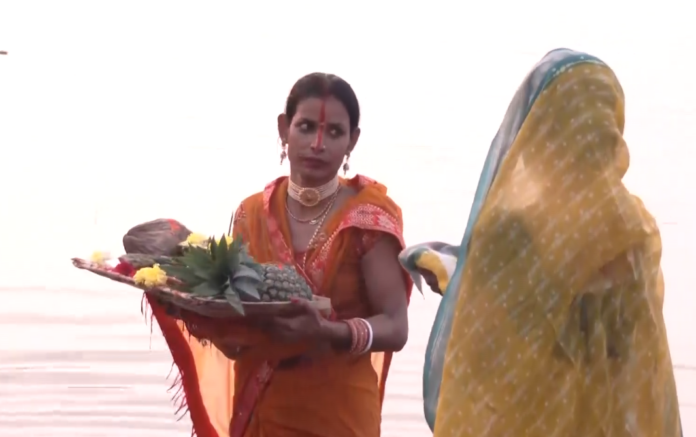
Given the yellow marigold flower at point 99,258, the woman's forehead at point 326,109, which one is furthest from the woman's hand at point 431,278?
the yellow marigold flower at point 99,258

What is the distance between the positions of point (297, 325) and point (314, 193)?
1.24 ft

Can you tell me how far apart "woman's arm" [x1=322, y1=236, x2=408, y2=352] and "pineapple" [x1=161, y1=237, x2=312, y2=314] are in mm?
195

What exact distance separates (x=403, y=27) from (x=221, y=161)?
2.63 ft

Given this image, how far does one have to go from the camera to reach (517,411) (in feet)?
5.11

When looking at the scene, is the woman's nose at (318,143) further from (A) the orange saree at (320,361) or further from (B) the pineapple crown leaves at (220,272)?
(B) the pineapple crown leaves at (220,272)

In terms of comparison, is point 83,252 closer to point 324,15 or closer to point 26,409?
point 26,409

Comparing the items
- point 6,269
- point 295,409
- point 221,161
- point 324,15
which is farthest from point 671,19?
point 6,269

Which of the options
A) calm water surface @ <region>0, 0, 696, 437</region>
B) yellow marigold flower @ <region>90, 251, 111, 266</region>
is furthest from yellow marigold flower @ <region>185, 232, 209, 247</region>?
calm water surface @ <region>0, 0, 696, 437</region>

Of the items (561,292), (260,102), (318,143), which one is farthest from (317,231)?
(260,102)

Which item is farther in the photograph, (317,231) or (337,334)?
(317,231)

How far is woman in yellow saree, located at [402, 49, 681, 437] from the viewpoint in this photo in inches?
61.1

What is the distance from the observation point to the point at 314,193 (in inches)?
81.6

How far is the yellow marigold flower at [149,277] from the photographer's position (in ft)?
5.68

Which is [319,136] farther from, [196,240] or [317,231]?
[196,240]
